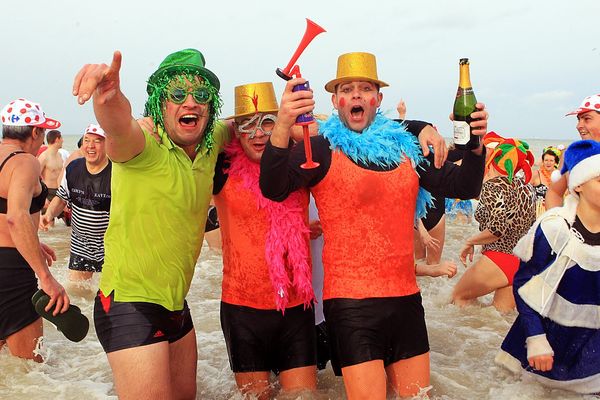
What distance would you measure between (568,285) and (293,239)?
1.64 m

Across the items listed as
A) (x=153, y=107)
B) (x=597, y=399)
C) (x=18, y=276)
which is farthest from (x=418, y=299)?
(x=18, y=276)

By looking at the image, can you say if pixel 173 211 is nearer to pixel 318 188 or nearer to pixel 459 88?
pixel 318 188

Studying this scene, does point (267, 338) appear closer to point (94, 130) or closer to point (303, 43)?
point (303, 43)

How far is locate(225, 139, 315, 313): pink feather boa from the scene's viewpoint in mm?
3158

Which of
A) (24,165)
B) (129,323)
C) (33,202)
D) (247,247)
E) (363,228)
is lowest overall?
(129,323)

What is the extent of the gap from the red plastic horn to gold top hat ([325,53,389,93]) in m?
0.63

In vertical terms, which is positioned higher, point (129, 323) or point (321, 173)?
point (321, 173)

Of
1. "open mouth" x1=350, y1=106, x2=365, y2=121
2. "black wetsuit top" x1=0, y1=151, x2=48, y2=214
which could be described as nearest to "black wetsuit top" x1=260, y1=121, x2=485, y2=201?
"open mouth" x1=350, y1=106, x2=365, y2=121

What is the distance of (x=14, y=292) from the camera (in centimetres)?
393

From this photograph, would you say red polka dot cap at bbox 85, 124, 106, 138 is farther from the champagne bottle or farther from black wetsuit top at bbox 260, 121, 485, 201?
the champagne bottle

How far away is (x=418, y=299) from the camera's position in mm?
3094

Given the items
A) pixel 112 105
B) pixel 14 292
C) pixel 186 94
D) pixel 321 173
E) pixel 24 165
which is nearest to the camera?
pixel 112 105

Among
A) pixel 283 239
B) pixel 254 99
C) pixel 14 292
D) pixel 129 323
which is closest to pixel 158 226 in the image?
pixel 129 323

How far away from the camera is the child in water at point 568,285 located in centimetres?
327
